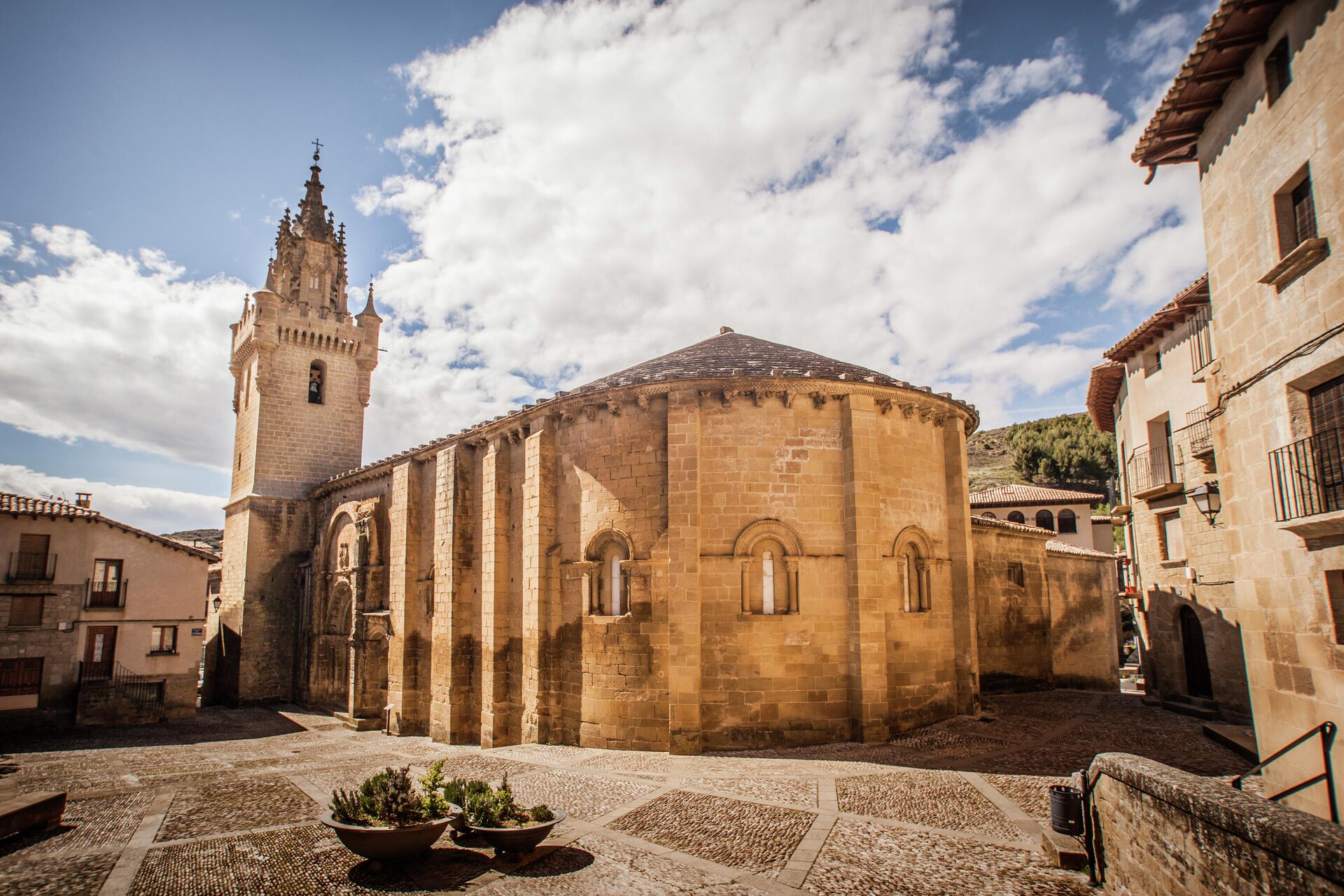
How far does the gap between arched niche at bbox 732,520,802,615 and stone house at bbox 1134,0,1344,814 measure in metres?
6.89

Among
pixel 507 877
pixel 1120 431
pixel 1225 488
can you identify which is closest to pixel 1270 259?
pixel 1225 488

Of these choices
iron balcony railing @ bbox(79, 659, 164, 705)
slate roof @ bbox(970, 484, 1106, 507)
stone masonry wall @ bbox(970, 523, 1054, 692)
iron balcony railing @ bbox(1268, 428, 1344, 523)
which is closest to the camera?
iron balcony railing @ bbox(1268, 428, 1344, 523)

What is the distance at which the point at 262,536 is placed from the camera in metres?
28.3

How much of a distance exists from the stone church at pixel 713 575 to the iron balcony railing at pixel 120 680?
23.3 ft

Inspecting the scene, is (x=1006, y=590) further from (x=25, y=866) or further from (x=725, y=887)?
(x=25, y=866)

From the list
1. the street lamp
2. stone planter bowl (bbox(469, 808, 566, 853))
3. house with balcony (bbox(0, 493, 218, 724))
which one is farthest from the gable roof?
the street lamp

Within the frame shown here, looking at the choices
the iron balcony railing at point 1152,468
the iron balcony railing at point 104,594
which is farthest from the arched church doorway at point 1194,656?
the iron balcony railing at point 104,594

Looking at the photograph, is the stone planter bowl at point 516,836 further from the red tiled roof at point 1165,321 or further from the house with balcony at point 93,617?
the house with balcony at point 93,617

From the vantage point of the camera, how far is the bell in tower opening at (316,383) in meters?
30.8

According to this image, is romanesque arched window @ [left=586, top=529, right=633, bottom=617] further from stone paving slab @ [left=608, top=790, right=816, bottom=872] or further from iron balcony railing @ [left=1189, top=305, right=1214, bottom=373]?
iron balcony railing @ [left=1189, top=305, right=1214, bottom=373]

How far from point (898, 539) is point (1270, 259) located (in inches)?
319

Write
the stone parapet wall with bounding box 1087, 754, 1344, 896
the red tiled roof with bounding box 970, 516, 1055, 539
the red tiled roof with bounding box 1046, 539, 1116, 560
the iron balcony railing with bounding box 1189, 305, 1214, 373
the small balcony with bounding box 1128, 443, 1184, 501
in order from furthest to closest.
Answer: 1. the red tiled roof with bounding box 1046, 539, 1116, 560
2. the red tiled roof with bounding box 970, 516, 1055, 539
3. the small balcony with bounding box 1128, 443, 1184, 501
4. the iron balcony railing with bounding box 1189, 305, 1214, 373
5. the stone parapet wall with bounding box 1087, 754, 1344, 896

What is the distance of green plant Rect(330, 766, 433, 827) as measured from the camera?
308 inches

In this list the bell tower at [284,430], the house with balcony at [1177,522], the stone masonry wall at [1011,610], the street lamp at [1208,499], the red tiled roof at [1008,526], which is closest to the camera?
the street lamp at [1208,499]
